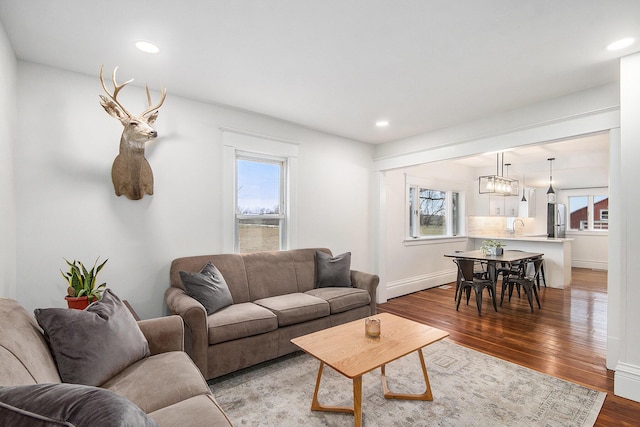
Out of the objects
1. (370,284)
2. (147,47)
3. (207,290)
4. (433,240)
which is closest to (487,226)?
(433,240)

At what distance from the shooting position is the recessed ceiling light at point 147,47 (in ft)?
7.52

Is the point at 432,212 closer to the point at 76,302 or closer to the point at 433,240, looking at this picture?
the point at 433,240

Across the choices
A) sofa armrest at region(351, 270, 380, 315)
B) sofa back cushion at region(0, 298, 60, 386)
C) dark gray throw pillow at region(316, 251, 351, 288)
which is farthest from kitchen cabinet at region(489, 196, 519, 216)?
sofa back cushion at region(0, 298, 60, 386)

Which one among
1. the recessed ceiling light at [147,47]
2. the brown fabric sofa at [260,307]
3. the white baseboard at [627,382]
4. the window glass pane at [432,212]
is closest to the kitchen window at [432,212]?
the window glass pane at [432,212]

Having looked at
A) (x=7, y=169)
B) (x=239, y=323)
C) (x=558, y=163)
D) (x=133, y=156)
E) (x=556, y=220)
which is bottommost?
(x=239, y=323)

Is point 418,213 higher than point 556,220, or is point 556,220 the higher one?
point 418,213

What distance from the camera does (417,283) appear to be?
5.86 meters

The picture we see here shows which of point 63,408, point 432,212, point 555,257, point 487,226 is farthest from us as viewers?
point 487,226

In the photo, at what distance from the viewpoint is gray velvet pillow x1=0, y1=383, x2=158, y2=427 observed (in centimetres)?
71

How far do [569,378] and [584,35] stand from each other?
108 inches

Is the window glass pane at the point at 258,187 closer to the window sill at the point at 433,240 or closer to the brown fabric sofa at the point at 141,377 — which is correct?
the brown fabric sofa at the point at 141,377

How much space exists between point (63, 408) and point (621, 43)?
12.0 feet

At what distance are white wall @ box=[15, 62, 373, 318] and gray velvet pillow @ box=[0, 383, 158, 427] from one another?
2379 mm

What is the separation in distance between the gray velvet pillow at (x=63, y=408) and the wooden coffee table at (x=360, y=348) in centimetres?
125
